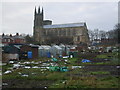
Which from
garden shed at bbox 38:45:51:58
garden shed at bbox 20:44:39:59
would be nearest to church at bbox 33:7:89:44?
garden shed at bbox 38:45:51:58

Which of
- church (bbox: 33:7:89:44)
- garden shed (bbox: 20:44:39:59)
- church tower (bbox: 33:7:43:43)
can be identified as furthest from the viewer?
church tower (bbox: 33:7:43:43)

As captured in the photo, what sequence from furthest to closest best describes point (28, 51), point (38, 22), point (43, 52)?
1. point (38, 22)
2. point (43, 52)
3. point (28, 51)

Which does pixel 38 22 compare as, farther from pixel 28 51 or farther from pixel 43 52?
pixel 28 51

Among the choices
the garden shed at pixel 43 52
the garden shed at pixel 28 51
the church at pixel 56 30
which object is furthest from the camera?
the church at pixel 56 30

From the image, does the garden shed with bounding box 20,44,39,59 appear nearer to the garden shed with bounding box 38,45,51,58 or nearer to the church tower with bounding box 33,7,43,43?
the garden shed with bounding box 38,45,51,58

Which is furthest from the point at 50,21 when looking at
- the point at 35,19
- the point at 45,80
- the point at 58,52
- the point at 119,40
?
the point at 45,80

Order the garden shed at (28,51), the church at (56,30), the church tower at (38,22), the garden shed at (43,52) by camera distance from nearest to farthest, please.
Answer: the garden shed at (28,51) → the garden shed at (43,52) → the church at (56,30) → the church tower at (38,22)

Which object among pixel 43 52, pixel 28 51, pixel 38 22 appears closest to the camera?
pixel 28 51

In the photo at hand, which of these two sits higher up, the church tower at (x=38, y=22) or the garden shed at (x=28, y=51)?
the church tower at (x=38, y=22)

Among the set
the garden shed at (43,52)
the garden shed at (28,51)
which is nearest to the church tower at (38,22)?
the garden shed at (43,52)

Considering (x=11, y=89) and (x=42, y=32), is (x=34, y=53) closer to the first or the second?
(x=11, y=89)

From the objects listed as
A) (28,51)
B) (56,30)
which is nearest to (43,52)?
(28,51)

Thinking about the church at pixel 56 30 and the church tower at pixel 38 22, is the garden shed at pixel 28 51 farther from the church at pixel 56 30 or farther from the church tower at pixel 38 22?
the church tower at pixel 38 22

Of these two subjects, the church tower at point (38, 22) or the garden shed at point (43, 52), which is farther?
the church tower at point (38, 22)
